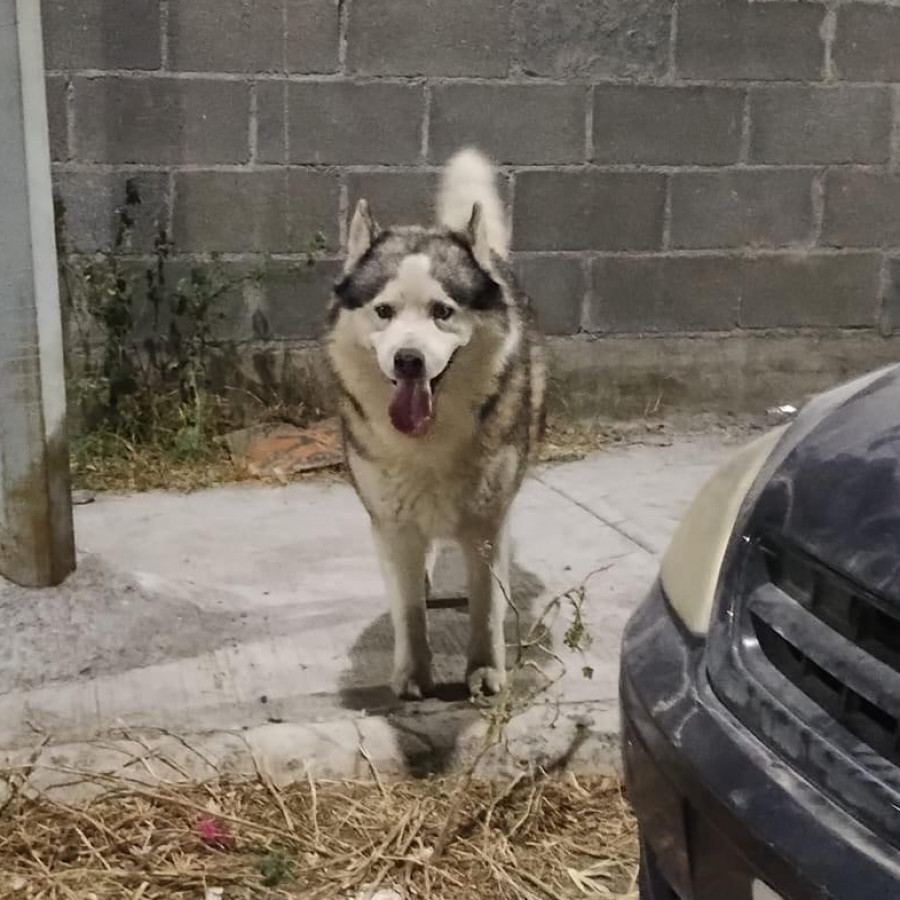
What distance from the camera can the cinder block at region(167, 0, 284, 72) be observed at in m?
4.07

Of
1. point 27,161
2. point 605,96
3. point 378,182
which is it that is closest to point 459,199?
point 27,161

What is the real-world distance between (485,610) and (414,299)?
0.70m

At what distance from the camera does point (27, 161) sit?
2.72 meters

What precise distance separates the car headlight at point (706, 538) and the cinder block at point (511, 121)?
3.12m

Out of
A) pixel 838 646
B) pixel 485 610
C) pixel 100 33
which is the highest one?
pixel 100 33

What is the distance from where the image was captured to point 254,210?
14.0ft

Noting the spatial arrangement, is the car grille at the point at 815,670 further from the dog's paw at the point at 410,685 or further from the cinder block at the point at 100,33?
the cinder block at the point at 100,33

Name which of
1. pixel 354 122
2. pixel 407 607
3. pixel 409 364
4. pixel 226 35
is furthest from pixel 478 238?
pixel 226 35

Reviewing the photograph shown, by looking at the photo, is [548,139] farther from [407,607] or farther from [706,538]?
[706,538]

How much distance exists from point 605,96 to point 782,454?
3395mm

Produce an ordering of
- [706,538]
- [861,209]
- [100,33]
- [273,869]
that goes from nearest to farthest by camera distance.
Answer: [706,538]
[273,869]
[100,33]
[861,209]

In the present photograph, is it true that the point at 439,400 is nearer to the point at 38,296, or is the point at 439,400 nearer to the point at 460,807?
the point at 460,807

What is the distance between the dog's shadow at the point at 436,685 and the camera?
230 cm

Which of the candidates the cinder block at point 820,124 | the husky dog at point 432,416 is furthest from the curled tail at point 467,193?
the cinder block at point 820,124
